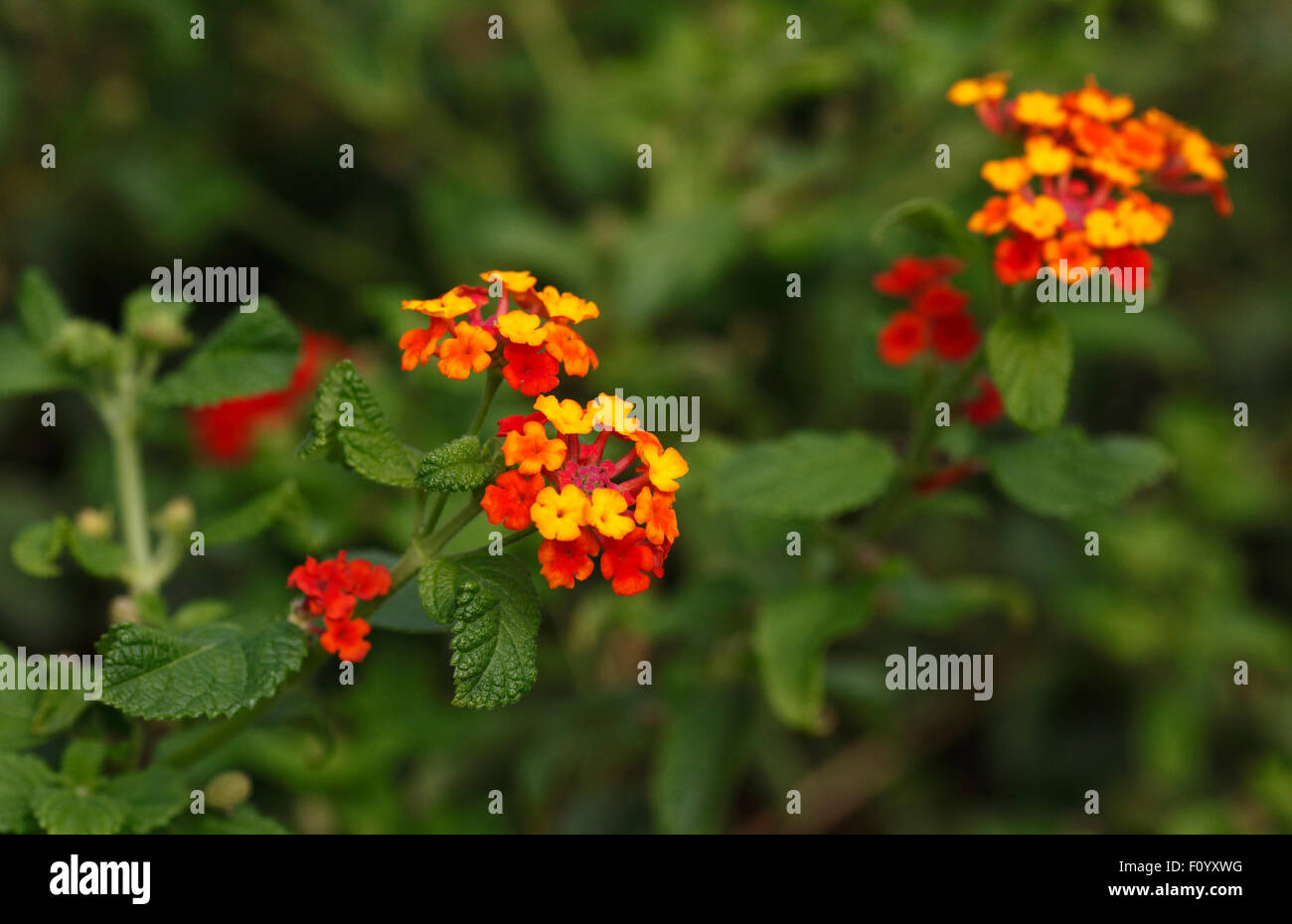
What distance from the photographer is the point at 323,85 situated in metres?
3.01

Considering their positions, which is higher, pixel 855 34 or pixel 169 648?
pixel 855 34

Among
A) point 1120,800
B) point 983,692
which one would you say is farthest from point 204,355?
point 1120,800

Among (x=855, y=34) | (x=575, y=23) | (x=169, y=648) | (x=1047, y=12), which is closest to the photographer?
(x=169, y=648)

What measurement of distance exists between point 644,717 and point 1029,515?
1338mm

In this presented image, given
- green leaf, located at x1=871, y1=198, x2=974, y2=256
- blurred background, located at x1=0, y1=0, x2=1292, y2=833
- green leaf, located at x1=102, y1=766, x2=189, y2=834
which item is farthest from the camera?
blurred background, located at x1=0, y1=0, x2=1292, y2=833

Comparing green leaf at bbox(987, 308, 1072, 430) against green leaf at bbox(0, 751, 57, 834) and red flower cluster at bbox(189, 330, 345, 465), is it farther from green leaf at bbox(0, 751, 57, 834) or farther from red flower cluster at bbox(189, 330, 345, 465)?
red flower cluster at bbox(189, 330, 345, 465)

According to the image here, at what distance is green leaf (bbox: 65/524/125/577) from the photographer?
4.61 ft

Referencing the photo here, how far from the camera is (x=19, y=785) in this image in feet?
4.17

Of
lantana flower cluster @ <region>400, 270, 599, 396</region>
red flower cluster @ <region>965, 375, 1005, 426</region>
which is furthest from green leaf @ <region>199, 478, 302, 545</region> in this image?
red flower cluster @ <region>965, 375, 1005, 426</region>

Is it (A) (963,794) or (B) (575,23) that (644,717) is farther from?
(B) (575,23)

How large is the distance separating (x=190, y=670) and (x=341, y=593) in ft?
0.52

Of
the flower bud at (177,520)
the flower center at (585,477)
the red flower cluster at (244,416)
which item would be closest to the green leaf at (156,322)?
the flower bud at (177,520)

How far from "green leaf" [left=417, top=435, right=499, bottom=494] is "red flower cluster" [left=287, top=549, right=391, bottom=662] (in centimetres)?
15

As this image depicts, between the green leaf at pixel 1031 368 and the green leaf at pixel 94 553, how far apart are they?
1109 mm
